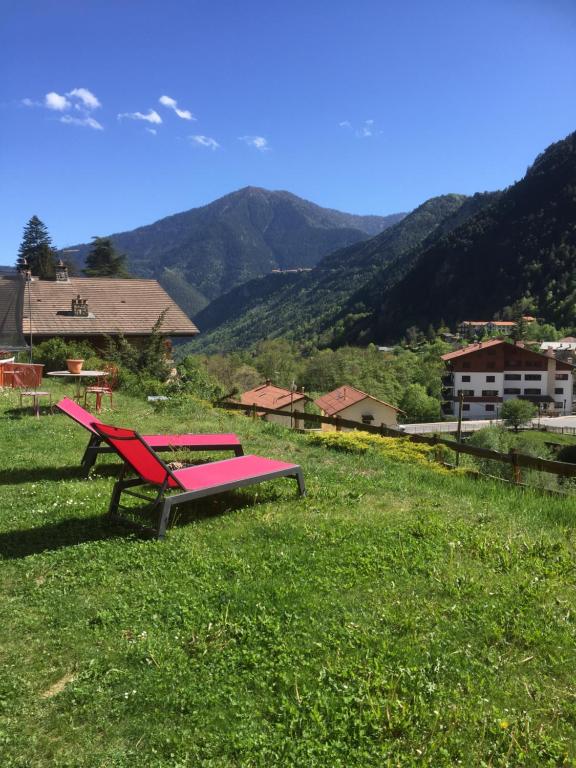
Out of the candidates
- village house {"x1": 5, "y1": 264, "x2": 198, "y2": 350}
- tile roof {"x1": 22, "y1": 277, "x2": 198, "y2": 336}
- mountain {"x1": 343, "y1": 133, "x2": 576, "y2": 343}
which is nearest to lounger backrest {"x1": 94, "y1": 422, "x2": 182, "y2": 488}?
tile roof {"x1": 22, "y1": 277, "x2": 198, "y2": 336}

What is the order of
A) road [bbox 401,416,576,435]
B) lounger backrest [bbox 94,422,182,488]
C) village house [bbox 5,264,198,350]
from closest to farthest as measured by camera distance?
1. lounger backrest [bbox 94,422,182,488]
2. village house [bbox 5,264,198,350]
3. road [bbox 401,416,576,435]

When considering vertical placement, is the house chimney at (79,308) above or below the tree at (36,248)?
below

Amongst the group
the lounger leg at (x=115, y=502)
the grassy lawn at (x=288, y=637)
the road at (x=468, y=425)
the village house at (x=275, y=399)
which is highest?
the lounger leg at (x=115, y=502)

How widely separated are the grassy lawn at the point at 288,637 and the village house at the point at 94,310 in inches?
749

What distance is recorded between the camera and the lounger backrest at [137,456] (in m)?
4.69

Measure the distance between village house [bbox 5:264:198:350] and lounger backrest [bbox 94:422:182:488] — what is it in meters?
18.4

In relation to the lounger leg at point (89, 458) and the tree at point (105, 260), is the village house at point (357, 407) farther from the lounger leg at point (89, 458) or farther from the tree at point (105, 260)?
the lounger leg at point (89, 458)

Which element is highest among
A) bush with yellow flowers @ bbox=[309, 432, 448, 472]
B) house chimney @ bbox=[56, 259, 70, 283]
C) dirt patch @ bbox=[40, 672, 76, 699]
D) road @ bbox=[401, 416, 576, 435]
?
house chimney @ bbox=[56, 259, 70, 283]

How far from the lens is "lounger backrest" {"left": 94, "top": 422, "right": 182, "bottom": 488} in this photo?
4688mm

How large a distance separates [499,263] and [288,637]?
163 m

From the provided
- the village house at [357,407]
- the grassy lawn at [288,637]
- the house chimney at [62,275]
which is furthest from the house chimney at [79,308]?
the village house at [357,407]

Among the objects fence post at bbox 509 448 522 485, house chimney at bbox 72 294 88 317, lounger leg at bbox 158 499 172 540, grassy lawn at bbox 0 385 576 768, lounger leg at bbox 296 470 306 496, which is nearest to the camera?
grassy lawn at bbox 0 385 576 768

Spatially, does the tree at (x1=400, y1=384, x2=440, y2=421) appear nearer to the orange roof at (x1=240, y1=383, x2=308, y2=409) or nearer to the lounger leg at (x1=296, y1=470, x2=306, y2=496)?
the orange roof at (x1=240, y1=383, x2=308, y2=409)

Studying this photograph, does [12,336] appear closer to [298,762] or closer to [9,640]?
[9,640]
